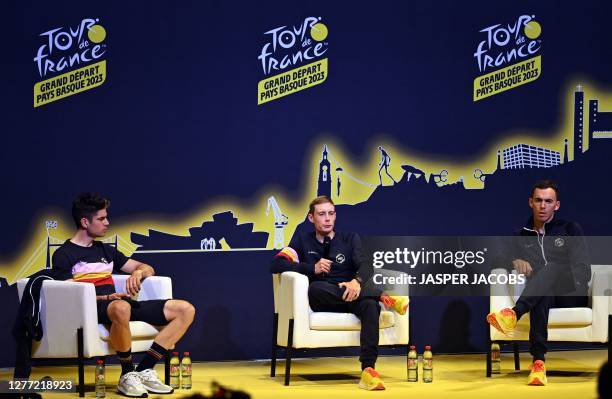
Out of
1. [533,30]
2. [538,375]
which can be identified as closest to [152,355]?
[538,375]

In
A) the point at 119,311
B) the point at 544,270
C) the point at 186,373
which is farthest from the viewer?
the point at 544,270

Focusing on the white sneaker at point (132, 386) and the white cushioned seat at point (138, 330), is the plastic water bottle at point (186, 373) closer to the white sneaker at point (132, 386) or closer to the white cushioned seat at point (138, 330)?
→ the white cushioned seat at point (138, 330)

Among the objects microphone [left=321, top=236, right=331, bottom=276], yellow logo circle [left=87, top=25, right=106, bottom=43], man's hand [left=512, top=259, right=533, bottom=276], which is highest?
yellow logo circle [left=87, top=25, right=106, bottom=43]

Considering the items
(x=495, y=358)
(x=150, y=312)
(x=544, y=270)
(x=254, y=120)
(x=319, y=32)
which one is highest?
(x=319, y=32)

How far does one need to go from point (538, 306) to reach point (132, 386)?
2423 millimetres

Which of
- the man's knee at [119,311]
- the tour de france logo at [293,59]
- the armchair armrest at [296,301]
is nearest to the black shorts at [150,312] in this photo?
the man's knee at [119,311]

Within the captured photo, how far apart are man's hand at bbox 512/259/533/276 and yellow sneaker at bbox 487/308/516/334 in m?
0.29

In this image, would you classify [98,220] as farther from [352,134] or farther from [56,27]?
[352,134]

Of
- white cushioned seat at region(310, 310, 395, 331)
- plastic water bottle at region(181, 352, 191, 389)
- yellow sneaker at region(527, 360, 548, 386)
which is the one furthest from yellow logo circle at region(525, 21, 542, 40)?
plastic water bottle at region(181, 352, 191, 389)

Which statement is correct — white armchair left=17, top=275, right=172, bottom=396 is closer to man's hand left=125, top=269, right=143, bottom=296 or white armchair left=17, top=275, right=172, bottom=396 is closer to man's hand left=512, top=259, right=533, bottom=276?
man's hand left=125, top=269, right=143, bottom=296

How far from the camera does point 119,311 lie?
536cm

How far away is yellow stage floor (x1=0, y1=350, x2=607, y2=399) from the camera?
557 centimetres

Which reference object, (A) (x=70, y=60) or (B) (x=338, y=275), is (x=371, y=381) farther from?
(A) (x=70, y=60)

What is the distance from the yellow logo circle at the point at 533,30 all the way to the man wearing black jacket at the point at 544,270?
5.08ft
